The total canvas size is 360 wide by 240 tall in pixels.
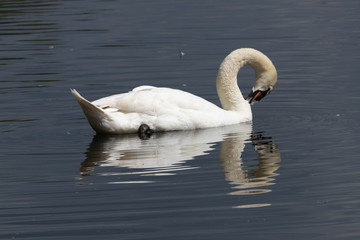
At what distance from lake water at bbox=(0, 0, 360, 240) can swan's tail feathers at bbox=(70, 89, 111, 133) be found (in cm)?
17

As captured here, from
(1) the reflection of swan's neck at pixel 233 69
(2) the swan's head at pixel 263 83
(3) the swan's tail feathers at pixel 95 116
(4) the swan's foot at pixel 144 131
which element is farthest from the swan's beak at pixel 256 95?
(3) the swan's tail feathers at pixel 95 116

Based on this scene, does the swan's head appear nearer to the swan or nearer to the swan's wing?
the swan

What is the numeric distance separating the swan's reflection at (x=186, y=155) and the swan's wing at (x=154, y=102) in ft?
1.19

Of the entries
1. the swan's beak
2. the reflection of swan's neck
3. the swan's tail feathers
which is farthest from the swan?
the swan's beak

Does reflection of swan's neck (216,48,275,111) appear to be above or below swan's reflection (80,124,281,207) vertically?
above

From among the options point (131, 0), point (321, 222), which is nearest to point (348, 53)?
point (321, 222)

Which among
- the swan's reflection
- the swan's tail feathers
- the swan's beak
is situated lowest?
the swan's reflection

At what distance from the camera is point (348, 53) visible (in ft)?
63.9

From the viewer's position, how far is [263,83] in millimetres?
Answer: 14641

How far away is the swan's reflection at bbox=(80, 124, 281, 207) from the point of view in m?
10.4

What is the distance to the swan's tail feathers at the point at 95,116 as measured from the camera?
40.6ft

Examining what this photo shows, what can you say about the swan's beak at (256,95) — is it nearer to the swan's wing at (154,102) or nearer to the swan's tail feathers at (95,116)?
the swan's wing at (154,102)

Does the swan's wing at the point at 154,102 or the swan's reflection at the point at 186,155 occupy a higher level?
the swan's wing at the point at 154,102

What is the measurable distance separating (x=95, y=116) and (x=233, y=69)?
117 inches
